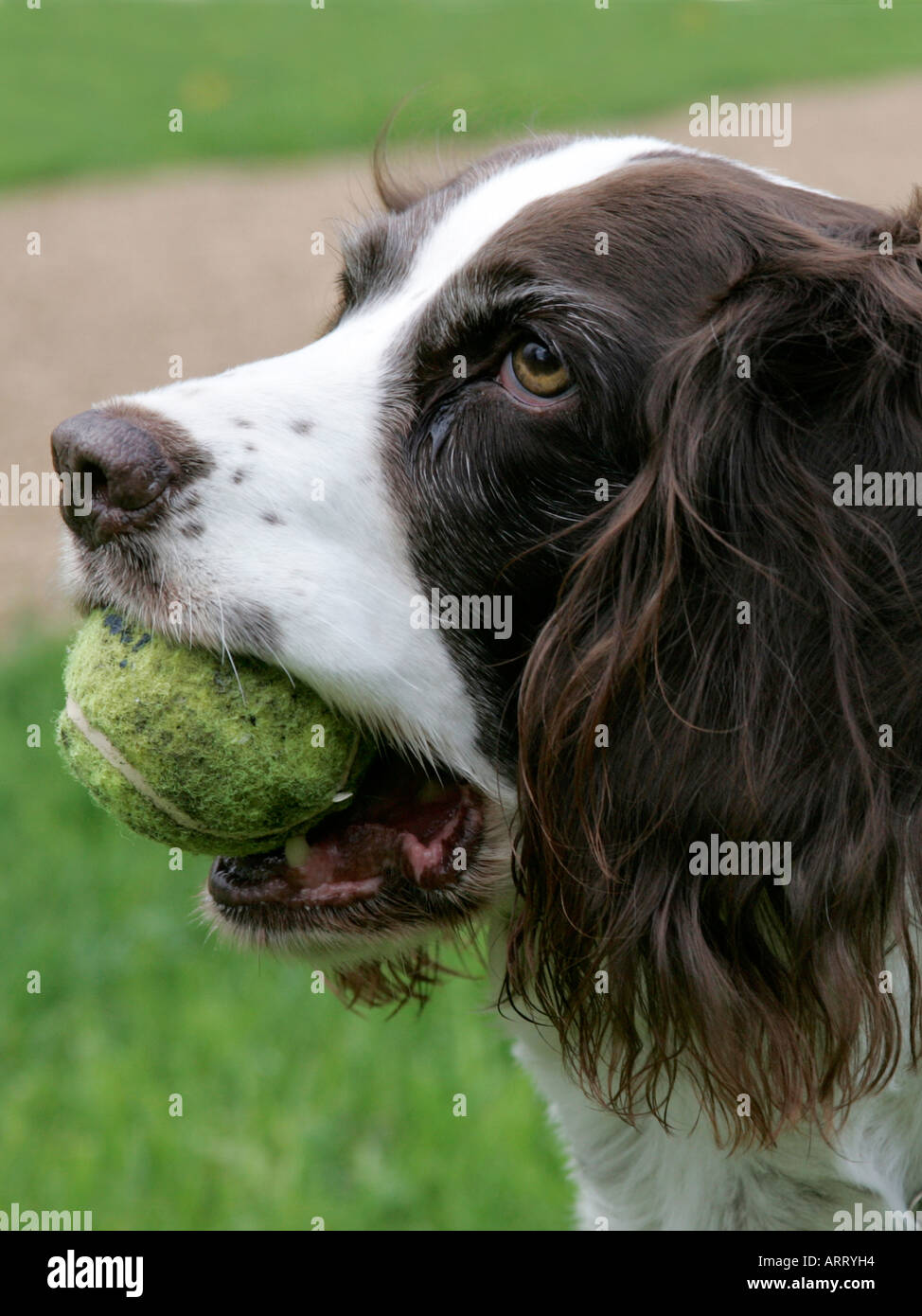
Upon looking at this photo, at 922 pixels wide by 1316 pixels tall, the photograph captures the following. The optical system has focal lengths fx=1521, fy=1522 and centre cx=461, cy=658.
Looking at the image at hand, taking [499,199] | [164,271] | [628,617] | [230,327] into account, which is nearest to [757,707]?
[628,617]

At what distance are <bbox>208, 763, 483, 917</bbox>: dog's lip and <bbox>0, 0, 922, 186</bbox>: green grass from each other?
38.8 feet

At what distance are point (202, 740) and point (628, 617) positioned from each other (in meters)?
0.68

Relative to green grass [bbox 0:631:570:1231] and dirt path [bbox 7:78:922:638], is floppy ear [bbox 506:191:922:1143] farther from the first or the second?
dirt path [bbox 7:78:922:638]

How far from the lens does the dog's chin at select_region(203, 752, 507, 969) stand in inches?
96.9

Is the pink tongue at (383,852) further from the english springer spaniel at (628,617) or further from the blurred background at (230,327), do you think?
the blurred background at (230,327)

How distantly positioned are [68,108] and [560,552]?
16926 millimetres

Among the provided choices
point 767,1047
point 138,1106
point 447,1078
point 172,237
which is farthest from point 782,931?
point 172,237

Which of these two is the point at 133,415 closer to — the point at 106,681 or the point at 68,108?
the point at 106,681

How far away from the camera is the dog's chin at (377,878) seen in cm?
246

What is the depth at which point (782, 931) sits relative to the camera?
7.57 feet

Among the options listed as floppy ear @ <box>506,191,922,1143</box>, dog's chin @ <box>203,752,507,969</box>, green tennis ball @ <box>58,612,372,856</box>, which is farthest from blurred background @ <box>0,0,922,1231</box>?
floppy ear @ <box>506,191,922,1143</box>

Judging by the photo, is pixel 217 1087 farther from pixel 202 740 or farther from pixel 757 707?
pixel 757 707

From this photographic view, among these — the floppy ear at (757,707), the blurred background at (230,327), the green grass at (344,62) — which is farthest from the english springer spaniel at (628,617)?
the green grass at (344,62)

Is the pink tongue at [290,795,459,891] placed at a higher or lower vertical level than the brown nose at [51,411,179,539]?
lower
